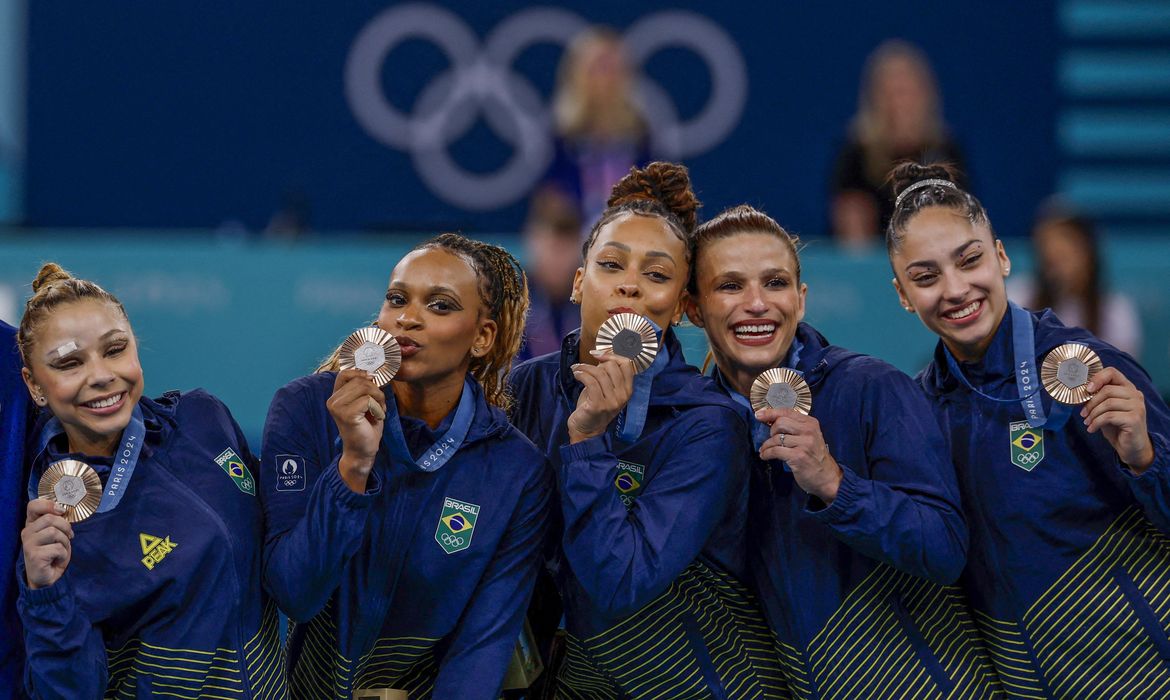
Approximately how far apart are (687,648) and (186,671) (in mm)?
1338

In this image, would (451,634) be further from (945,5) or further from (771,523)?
(945,5)

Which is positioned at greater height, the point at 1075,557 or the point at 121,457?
the point at 1075,557

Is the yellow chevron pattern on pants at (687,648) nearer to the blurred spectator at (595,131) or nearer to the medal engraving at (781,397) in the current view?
the medal engraving at (781,397)

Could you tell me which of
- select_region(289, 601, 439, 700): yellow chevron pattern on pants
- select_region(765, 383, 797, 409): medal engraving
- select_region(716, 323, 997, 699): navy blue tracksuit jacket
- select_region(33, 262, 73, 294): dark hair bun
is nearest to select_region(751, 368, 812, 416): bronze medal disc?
select_region(765, 383, 797, 409): medal engraving

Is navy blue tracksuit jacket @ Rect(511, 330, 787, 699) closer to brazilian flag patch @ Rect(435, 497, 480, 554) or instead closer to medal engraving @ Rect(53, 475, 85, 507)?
brazilian flag patch @ Rect(435, 497, 480, 554)

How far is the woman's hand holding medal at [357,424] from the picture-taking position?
3744 millimetres

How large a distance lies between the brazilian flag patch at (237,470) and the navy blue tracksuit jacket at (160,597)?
0.01 m

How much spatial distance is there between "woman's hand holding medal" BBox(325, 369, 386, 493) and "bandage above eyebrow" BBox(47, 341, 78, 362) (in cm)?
69

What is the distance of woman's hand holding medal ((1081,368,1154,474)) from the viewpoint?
378cm

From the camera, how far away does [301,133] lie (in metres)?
10.4

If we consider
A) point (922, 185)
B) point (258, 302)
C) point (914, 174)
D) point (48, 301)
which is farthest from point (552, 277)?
point (48, 301)

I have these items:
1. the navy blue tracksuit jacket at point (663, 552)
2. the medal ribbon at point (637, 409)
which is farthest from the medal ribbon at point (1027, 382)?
the medal ribbon at point (637, 409)

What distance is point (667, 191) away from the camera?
4.61 meters

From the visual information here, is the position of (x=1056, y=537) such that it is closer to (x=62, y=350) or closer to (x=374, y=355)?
(x=374, y=355)
